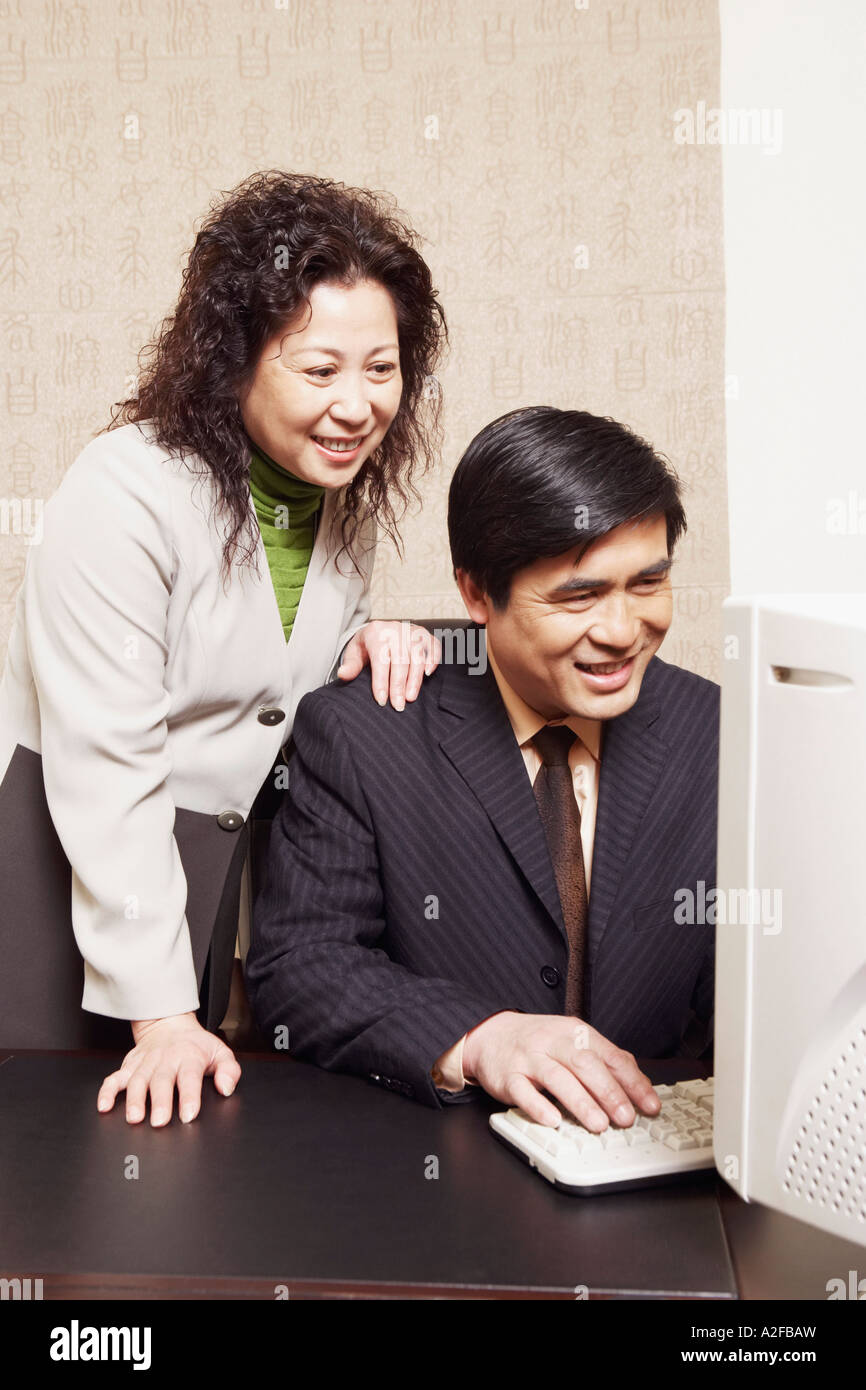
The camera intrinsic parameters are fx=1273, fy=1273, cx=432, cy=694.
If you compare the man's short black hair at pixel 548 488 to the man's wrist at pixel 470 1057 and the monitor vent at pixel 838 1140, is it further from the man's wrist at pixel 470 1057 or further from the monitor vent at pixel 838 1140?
the monitor vent at pixel 838 1140

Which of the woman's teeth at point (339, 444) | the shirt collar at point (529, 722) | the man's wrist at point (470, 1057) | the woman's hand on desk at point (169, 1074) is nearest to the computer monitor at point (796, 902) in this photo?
the man's wrist at point (470, 1057)

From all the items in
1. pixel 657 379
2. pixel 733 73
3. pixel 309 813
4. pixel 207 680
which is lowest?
pixel 309 813

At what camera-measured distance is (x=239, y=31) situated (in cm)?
252

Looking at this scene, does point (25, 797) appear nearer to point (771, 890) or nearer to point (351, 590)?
point (351, 590)

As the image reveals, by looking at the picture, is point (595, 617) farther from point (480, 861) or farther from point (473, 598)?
point (480, 861)

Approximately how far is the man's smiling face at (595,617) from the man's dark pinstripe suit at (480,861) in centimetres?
11

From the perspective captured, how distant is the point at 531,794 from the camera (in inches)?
55.3

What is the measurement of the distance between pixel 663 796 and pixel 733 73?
5.62 feet

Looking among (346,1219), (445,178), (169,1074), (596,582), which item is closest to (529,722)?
(596,582)

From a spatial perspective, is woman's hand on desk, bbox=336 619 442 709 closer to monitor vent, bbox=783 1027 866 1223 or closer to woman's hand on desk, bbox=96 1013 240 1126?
woman's hand on desk, bbox=96 1013 240 1126

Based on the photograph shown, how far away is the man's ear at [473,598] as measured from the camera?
1.46 m

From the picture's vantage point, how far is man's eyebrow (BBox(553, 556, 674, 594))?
133cm
